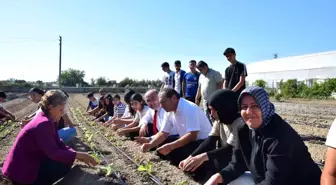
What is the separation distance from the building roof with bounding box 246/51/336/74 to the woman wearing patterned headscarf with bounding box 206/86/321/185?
37.6 meters

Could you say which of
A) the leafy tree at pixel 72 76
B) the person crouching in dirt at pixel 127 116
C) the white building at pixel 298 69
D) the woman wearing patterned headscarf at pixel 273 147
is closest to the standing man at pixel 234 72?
the person crouching in dirt at pixel 127 116

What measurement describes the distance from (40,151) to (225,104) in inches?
78.8

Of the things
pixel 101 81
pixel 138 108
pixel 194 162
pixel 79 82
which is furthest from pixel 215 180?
pixel 79 82

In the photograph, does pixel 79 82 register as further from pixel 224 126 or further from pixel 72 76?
pixel 224 126

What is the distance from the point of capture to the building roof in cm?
3722

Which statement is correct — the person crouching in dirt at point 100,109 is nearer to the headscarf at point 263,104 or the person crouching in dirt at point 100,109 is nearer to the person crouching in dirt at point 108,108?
the person crouching in dirt at point 108,108

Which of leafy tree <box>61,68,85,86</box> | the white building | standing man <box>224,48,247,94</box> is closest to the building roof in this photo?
the white building

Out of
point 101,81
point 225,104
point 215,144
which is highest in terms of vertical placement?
point 101,81

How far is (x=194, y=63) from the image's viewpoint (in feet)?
25.4

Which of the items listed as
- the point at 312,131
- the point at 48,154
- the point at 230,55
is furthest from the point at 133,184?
the point at 312,131

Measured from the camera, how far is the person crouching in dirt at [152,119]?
5.23m

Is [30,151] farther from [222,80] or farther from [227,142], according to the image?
[222,80]

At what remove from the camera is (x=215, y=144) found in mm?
3848

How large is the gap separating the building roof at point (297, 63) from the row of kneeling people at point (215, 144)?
119 ft
